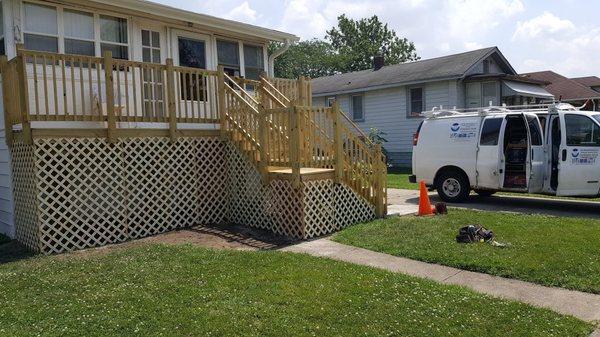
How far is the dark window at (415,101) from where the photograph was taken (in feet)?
69.7

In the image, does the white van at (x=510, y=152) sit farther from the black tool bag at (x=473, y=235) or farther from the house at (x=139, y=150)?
the black tool bag at (x=473, y=235)

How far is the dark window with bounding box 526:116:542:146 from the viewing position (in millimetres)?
10112

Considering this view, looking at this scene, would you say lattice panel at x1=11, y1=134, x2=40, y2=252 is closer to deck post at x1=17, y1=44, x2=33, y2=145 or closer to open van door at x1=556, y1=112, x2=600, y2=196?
deck post at x1=17, y1=44, x2=33, y2=145

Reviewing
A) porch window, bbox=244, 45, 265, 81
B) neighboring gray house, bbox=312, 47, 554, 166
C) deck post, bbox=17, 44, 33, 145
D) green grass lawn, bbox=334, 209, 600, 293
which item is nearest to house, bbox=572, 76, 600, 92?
neighboring gray house, bbox=312, 47, 554, 166

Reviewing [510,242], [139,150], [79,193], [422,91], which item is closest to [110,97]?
[139,150]

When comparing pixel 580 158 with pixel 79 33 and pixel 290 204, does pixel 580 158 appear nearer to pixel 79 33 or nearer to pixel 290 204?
pixel 290 204

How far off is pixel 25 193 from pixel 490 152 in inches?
365

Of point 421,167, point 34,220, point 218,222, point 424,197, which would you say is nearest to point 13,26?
point 34,220

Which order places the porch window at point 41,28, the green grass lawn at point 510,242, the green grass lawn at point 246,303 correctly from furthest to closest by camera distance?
the porch window at point 41,28 → the green grass lawn at point 510,242 → the green grass lawn at point 246,303

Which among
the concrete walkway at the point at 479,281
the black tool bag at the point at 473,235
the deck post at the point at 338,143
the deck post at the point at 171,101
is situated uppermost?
the deck post at the point at 171,101

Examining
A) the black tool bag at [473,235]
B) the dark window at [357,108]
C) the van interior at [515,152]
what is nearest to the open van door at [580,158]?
the van interior at [515,152]

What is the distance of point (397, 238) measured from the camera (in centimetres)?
768

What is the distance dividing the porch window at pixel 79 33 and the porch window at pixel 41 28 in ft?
0.74

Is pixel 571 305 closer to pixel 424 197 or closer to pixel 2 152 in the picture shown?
pixel 424 197
